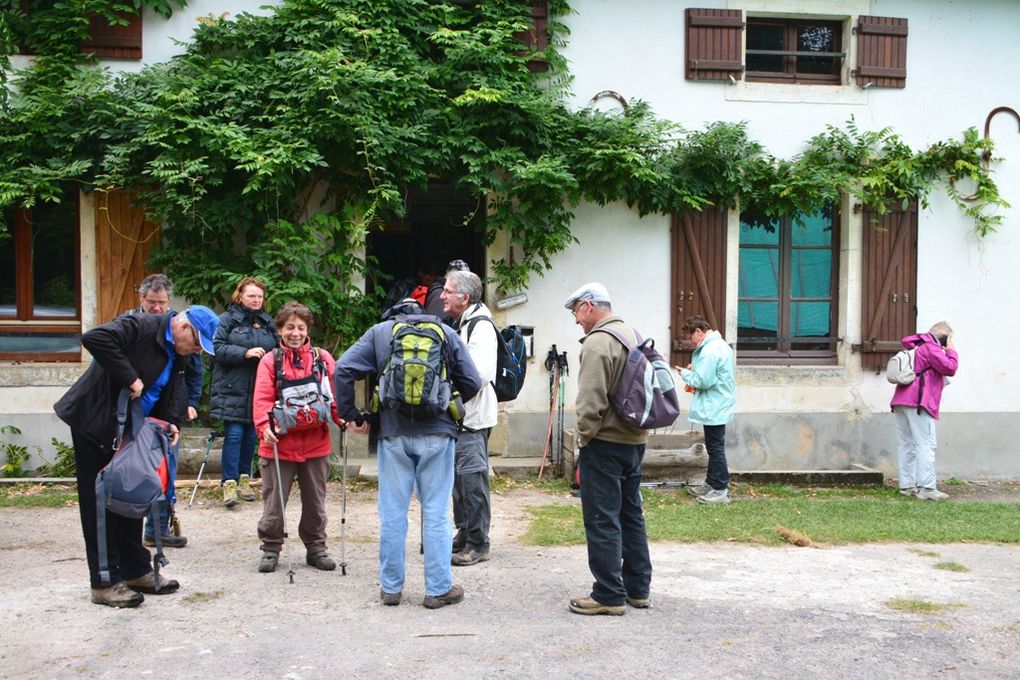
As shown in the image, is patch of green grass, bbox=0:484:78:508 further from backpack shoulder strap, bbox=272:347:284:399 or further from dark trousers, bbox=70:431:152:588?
backpack shoulder strap, bbox=272:347:284:399

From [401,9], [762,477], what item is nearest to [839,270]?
[762,477]

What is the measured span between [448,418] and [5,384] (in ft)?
19.8

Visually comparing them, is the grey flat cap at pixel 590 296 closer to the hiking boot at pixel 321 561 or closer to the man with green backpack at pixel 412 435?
the man with green backpack at pixel 412 435

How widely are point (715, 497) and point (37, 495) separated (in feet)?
19.8

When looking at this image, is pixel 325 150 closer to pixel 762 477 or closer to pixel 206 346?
pixel 206 346

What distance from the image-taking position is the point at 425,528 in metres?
5.34

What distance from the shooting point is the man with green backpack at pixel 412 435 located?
5.25m

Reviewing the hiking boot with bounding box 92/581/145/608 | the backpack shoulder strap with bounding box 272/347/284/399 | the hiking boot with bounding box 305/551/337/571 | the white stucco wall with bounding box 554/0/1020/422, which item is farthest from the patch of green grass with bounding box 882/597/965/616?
the white stucco wall with bounding box 554/0/1020/422

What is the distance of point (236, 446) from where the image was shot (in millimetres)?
7840

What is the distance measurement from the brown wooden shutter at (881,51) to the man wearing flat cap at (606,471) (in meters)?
6.60

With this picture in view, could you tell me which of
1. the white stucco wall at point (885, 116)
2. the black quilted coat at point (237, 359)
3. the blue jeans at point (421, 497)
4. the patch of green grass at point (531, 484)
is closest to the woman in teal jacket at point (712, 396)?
the patch of green grass at point (531, 484)

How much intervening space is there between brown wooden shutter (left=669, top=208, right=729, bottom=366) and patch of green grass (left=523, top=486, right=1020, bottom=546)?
184 cm

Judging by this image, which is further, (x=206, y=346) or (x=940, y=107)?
(x=940, y=107)

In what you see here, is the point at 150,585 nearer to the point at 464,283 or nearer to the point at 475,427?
the point at 475,427
